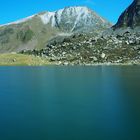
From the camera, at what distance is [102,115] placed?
56.8 metres

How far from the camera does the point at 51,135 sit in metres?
45.0

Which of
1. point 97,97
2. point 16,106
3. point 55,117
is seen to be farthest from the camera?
point 97,97

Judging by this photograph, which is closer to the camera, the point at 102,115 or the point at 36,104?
the point at 102,115

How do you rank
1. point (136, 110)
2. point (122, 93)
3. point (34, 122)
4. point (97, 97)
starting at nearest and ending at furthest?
point (34, 122)
point (136, 110)
point (97, 97)
point (122, 93)

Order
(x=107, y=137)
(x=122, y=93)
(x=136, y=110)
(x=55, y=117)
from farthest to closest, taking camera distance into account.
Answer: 1. (x=122, y=93)
2. (x=136, y=110)
3. (x=55, y=117)
4. (x=107, y=137)

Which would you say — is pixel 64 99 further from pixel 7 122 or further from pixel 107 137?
pixel 107 137

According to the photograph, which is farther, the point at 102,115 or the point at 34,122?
the point at 102,115

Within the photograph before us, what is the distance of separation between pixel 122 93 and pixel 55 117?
32443 mm

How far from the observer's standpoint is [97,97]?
7900cm

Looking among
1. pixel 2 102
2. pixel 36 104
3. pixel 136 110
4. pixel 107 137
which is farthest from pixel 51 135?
pixel 2 102

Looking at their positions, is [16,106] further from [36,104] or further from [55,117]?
[55,117]

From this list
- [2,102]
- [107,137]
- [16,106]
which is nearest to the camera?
[107,137]

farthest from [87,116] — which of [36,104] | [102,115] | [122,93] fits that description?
[122,93]

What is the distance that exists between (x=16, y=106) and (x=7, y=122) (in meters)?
15.7
